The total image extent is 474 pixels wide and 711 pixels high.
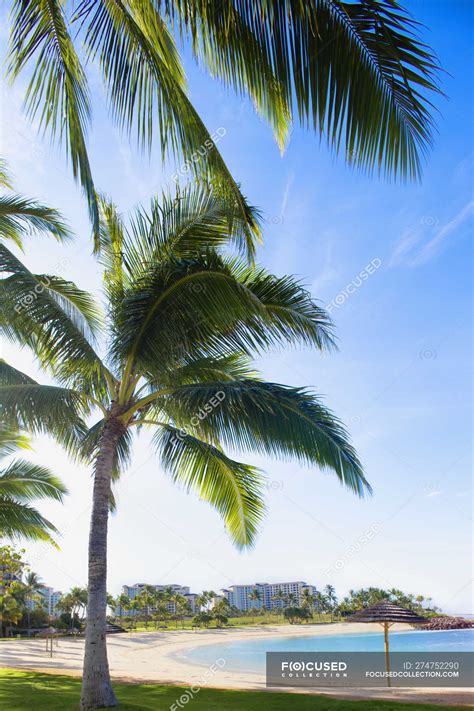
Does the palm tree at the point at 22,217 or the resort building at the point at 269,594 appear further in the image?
the resort building at the point at 269,594

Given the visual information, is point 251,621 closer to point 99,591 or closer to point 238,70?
point 99,591

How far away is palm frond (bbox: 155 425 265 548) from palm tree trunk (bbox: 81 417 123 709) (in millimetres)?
1040

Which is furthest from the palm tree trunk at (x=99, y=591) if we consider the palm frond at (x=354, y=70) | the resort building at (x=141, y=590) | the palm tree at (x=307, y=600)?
the palm tree at (x=307, y=600)

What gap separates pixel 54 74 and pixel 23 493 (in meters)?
10.7

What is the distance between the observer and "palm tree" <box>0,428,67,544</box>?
1227 centimetres

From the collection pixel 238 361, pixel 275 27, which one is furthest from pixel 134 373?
pixel 275 27

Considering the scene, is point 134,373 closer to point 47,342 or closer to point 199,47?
point 47,342

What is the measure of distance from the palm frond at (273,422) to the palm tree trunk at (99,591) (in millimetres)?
1170

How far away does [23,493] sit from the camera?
1293 cm

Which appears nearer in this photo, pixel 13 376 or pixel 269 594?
pixel 13 376

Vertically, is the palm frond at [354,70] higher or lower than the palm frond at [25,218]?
lower

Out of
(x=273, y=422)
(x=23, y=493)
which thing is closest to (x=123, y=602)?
(x=23, y=493)

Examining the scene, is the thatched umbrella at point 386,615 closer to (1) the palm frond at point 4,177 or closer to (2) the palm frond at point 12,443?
(2) the palm frond at point 12,443

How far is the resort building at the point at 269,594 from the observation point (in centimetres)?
8425
